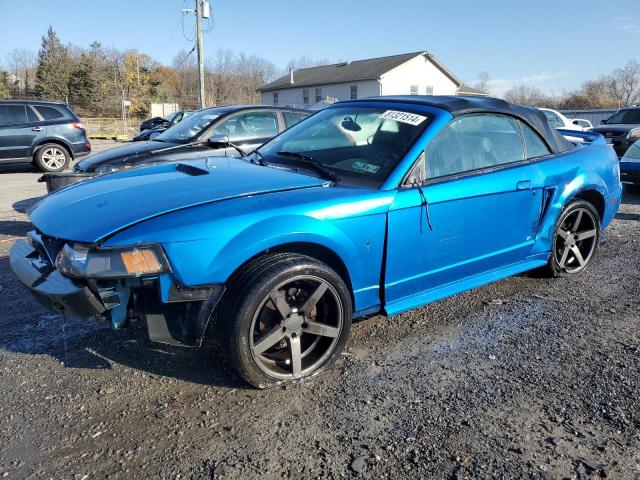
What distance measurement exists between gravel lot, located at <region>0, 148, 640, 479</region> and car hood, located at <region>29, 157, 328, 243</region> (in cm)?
68

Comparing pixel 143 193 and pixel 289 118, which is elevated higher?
pixel 289 118

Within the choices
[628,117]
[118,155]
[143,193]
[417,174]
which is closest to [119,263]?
[143,193]

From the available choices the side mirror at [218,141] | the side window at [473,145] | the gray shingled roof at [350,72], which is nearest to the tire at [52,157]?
the side mirror at [218,141]

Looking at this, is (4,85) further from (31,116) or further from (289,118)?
(289,118)

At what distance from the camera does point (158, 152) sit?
6.09 meters

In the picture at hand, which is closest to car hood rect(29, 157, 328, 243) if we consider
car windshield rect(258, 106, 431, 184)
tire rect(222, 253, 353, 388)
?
car windshield rect(258, 106, 431, 184)

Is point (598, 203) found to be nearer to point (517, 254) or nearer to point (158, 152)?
point (517, 254)

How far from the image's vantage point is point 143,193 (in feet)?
9.37

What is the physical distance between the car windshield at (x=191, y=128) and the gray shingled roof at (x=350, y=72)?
1396 inches

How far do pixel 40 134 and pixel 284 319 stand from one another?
36.4ft

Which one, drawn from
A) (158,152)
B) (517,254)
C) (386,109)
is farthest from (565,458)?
(158,152)

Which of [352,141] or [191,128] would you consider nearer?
[352,141]

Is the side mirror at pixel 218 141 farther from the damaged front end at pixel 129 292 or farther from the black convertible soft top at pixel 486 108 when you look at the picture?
the damaged front end at pixel 129 292

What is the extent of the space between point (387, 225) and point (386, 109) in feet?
3.78
